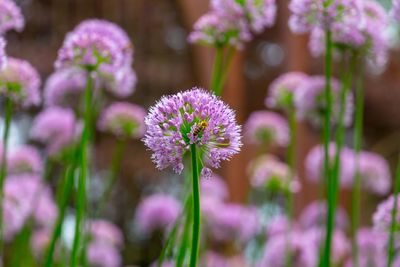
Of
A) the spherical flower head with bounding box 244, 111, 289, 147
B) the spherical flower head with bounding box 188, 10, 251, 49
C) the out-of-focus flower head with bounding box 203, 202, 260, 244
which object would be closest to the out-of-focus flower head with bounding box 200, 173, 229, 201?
the out-of-focus flower head with bounding box 203, 202, 260, 244

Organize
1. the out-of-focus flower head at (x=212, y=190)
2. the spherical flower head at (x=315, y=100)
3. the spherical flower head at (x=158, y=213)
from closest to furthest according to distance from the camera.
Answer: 1. the spherical flower head at (x=315, y=100)
2. the spherical flower head at (x=158, y=213)
3. the out-of-focus flower head at (x=212, y=190)

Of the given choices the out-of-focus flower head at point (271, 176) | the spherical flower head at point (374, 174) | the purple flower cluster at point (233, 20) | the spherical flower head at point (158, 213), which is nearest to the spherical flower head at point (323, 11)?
the purple flower cluster at point (233, 20)

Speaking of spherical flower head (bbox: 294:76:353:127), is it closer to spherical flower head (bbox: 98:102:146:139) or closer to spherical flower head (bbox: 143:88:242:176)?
spherical flower head (bbox: 98:102:146:139)

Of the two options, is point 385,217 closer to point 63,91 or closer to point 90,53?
point 90,53

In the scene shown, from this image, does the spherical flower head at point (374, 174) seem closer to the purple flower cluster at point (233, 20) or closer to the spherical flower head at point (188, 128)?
the purple flower cluster at point (233, 20)

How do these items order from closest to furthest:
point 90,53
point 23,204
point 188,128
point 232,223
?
point 188,128
point 90,53
point 23,204
point 232,223

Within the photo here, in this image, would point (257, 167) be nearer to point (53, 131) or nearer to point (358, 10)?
point (53, 131)

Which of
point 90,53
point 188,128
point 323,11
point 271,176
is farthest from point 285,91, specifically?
point 188,128
